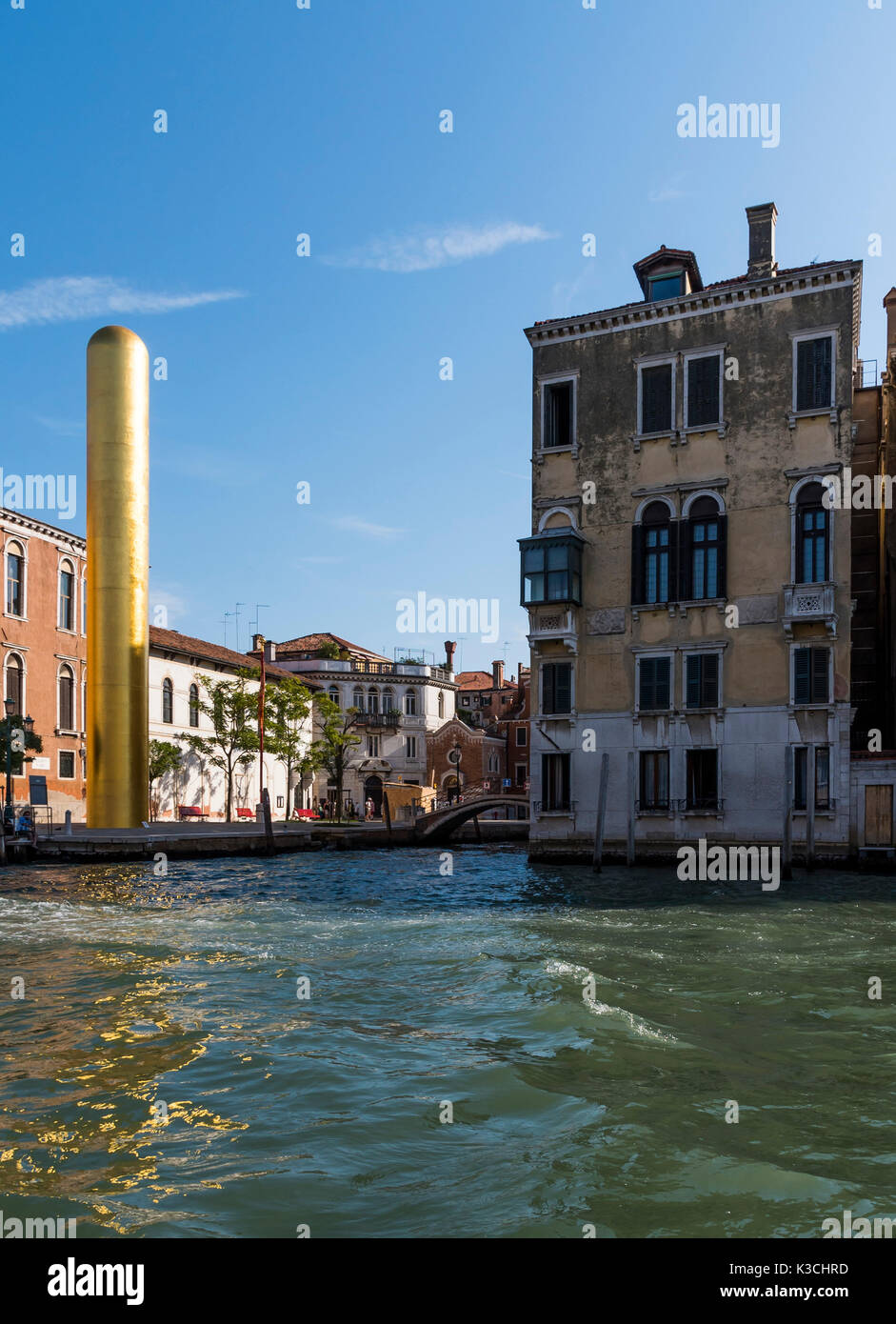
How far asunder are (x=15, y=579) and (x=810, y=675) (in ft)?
89.8

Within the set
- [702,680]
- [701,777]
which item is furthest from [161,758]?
[702,680]

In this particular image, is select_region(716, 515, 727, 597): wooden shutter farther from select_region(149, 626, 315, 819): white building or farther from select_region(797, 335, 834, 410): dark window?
select_region(149, 626, 315, 819): white building

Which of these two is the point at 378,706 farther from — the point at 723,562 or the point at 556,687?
the point at 723,562

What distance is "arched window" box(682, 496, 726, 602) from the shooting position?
27.8 metres

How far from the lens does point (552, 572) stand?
29484mm

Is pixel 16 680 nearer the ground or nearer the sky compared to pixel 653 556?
nearer the ground

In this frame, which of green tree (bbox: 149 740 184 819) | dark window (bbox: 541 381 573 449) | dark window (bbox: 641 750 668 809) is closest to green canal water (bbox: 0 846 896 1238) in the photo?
dark window (bbox: 641 750 668 809)

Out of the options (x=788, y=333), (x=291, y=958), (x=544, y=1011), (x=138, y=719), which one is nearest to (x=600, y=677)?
(x=788, y=333)

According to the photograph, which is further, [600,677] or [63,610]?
[63,610]

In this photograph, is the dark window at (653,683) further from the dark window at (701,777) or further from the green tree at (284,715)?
the green tree at (284,715)

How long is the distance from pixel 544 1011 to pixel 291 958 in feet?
13.8

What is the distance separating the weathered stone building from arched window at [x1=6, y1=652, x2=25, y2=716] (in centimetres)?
1925
